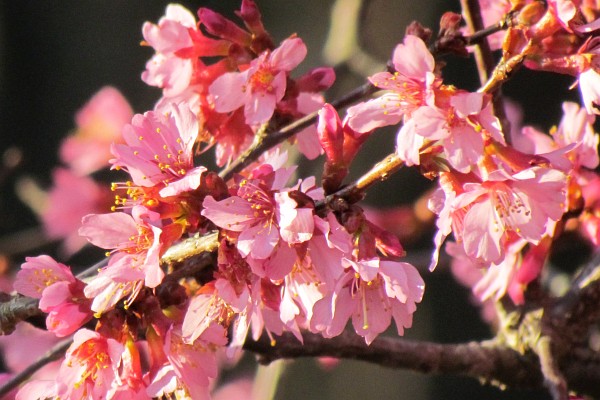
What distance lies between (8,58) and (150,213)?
3396 mm

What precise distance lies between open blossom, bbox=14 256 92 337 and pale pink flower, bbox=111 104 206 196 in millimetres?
162

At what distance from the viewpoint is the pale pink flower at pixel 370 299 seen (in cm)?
99

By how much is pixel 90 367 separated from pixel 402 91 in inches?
19.9

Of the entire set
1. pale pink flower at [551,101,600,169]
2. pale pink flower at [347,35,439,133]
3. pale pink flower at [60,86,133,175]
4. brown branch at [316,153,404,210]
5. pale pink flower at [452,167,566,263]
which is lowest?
pale pink flower at [60,86,133,175]

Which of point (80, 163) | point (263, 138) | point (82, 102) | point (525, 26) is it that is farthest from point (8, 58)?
point (525, 26)

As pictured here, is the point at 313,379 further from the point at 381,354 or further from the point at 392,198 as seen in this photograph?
the point at 381,354

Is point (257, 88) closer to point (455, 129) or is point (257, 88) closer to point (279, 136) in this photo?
point (279, 136)

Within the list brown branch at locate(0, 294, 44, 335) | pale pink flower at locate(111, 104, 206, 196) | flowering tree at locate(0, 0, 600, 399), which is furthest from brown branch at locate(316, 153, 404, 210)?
brown branch at locate(0, 294, 44, 335)

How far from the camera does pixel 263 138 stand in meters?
1.25

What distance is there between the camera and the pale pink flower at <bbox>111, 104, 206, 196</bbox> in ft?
3.34

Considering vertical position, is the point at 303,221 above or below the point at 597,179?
above

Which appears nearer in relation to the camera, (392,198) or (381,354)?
(381,354)

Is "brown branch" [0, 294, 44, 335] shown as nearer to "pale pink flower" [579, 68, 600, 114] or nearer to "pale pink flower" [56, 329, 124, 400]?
"pale pink flower" [56, 329, 124, 400]

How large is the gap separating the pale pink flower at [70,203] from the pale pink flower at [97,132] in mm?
48
